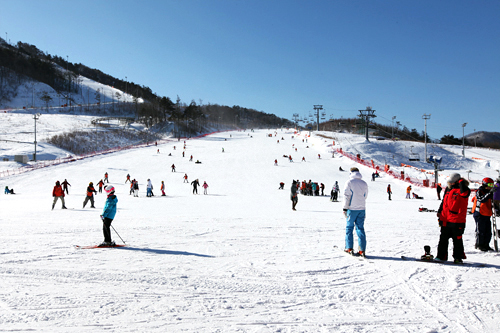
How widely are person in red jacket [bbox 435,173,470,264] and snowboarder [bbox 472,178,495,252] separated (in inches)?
51.3

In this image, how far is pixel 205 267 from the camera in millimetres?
4961

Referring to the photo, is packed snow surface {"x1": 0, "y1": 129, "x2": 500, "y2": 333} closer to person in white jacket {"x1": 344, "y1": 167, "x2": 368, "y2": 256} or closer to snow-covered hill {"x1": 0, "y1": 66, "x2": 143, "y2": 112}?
person in white jacket {"x1": 344, "y1": 167, "x2": 368, "y2": 256}

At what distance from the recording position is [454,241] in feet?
16.9

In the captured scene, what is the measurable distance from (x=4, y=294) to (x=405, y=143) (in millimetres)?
66934

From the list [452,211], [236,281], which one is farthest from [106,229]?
[452,211]

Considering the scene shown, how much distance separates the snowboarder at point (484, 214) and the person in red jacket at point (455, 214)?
1.30 metres

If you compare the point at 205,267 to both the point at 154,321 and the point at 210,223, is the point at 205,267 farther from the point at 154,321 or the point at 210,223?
the point at 210,223

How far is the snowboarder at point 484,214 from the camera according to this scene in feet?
19.3

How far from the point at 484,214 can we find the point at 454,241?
4.74 ft

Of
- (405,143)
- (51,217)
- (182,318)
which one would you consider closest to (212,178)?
(51,217)

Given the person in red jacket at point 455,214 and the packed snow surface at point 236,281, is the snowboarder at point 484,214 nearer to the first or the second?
the packed snow surface at point 236,281

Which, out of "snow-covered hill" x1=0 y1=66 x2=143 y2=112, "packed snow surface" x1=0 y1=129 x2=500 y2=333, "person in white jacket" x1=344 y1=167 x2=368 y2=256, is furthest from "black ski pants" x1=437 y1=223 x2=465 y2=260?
"snow-covered hill" x1=0 y1=66 x2=143 y2=112

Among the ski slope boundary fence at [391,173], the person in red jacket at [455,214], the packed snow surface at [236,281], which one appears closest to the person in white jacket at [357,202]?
the packed snow surface at [236,281]

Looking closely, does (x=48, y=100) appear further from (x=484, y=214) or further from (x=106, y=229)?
(x=484, y=214)
